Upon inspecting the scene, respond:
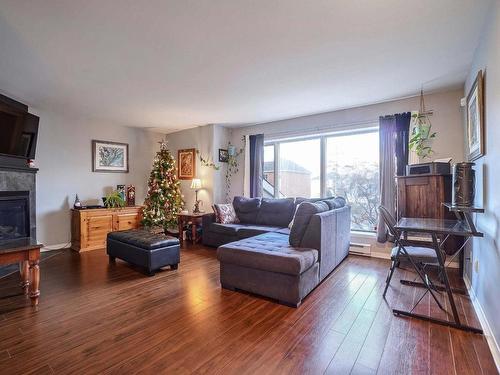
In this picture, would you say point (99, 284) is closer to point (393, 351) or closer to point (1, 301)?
point (1, 301)

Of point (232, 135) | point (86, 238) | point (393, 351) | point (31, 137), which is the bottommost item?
point (393, 351)

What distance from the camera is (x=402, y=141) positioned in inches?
157

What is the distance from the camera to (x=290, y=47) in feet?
8.19

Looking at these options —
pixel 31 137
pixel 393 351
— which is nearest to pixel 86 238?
pixel 31 137

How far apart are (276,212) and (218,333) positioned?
9.60 ft

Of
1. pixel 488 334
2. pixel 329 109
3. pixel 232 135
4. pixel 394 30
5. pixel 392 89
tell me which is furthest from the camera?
pixel 232 135

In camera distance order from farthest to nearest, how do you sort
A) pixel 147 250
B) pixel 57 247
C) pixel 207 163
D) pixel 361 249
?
pixel 207 163, pixel 57 247, pixel 361 249, pixel 147 250

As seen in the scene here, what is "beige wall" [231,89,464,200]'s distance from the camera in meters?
3.66

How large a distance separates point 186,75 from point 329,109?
263cm

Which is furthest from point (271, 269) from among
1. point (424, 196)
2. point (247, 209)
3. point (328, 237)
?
point (247, 209)

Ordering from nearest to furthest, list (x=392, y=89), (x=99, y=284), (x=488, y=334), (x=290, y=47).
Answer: (x=488, y=334) < (x=290, y=47) < (x=99, y=284) < (x=392, y=89)

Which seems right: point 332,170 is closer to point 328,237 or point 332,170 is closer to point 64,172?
point 328,237

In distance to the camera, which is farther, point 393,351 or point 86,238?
point 86,238

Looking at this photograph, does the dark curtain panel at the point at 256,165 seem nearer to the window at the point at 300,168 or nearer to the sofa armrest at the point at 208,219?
the window at the point at 300,168
